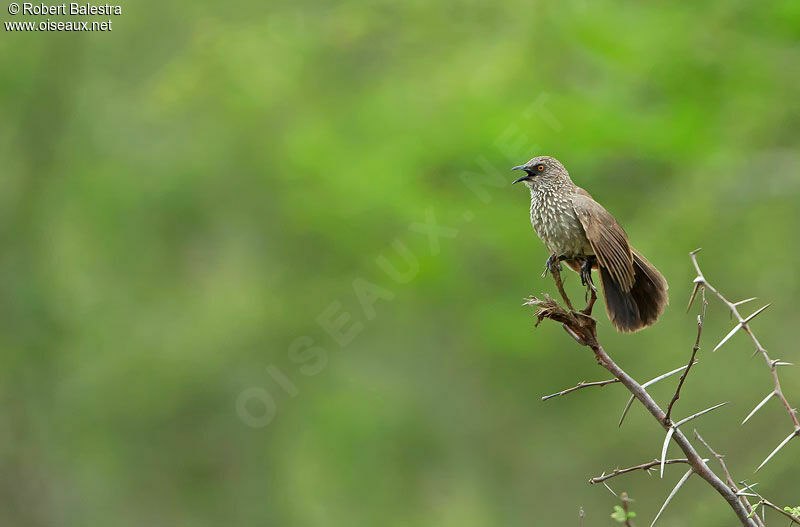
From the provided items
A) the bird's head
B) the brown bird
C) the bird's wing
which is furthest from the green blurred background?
the bird's wing

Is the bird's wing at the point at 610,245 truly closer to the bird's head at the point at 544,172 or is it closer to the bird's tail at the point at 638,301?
the bird's tail at the point at 638,301

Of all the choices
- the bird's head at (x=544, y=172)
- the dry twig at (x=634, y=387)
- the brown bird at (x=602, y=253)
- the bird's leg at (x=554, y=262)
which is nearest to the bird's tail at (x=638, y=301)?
the brown bird at (x=602, y=253)

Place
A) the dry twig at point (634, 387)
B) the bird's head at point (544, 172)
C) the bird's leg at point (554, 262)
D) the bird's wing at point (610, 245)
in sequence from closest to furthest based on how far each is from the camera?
the dry twig at point (634, 387) → the bird's wing at point (610, 245) → the bird's leg at point (554, 262) → the bird's head at point (544, 172)

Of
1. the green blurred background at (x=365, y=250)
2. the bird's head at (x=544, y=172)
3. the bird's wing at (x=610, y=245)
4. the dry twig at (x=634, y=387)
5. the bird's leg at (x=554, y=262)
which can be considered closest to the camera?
the dry twig at (x=634, y=387)

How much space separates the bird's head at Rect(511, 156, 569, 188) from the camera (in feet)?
12.2

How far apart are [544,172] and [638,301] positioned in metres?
0.79

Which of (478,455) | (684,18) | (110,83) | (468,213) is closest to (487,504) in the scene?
(478,455)

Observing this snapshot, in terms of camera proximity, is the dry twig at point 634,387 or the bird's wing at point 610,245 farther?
the bird's wing at point 610,245

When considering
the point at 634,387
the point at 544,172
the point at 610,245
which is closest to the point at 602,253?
the point at 610,245

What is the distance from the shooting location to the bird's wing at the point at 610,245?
10.2 ft

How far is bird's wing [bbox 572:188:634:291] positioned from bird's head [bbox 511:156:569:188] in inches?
15.6

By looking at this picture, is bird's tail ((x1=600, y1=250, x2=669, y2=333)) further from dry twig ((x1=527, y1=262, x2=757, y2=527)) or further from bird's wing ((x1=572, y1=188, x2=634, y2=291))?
dry twig ((x1=527, y1=262, x2=757, y2=527))

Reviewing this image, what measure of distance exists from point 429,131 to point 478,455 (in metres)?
3.82

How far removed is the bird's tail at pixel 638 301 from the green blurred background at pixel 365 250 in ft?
9.67
